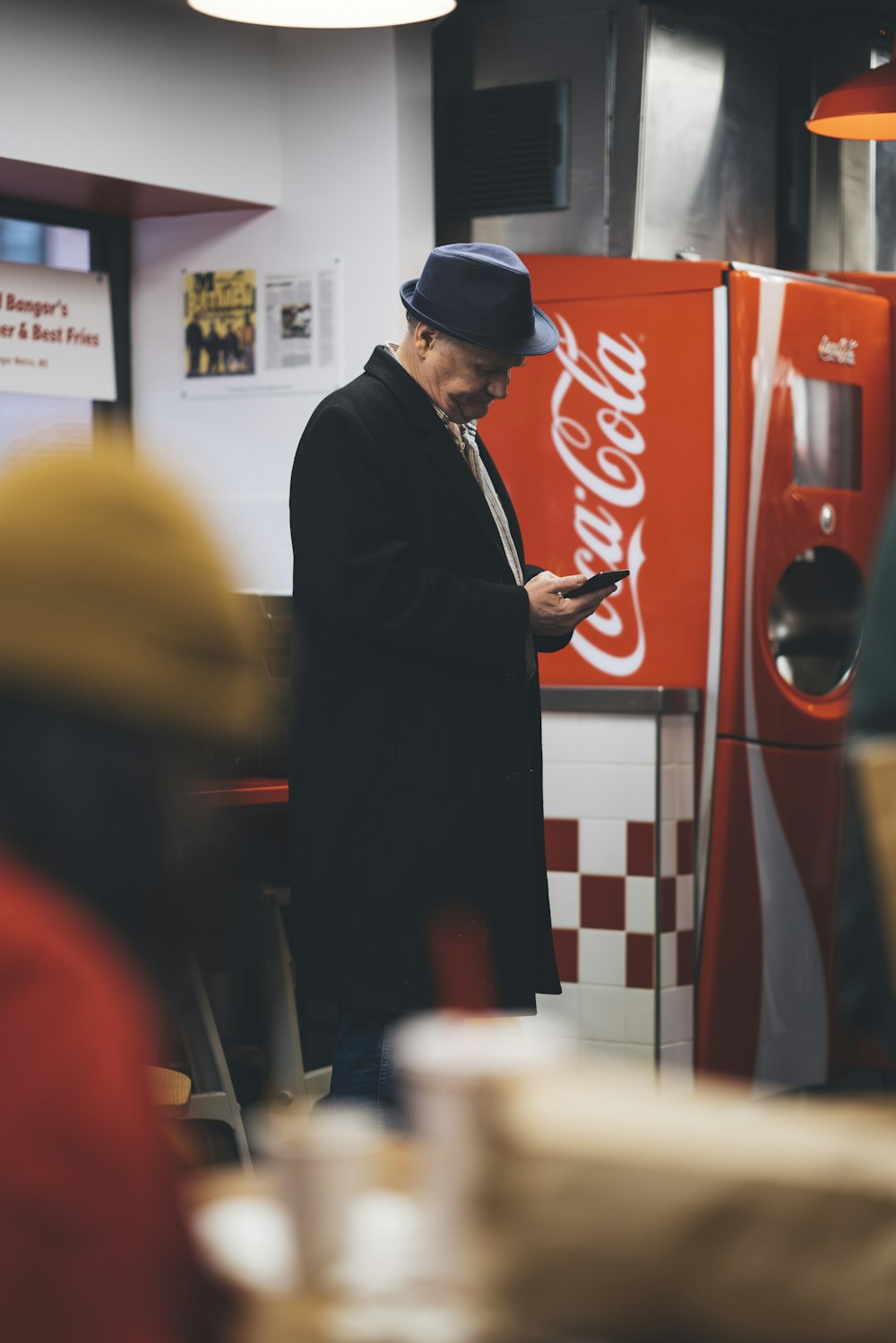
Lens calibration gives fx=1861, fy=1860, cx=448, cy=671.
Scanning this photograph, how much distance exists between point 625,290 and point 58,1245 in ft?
11.7

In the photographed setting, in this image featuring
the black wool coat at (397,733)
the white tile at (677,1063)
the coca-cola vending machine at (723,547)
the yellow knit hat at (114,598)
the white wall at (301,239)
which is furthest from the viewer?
the white wall at (301,239)

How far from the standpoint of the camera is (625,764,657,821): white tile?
13.1ft

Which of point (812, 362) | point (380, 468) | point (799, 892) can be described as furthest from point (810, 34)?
point (380, 468)

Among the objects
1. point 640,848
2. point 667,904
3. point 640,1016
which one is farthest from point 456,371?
point 640,1016

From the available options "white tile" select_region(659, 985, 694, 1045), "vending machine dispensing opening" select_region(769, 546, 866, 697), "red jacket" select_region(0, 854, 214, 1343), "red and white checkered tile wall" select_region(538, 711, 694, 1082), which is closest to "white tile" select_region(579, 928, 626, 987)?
"red and white checkered tile wall" select_region(538, 711, 694, 1082)

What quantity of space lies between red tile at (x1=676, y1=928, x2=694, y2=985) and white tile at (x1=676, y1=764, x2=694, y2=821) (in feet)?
0.84

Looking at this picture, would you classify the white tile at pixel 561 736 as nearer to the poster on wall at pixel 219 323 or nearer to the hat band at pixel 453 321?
the poster on wall at pixel 219 323

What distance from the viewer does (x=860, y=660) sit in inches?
50.6

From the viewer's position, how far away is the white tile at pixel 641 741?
3996mm

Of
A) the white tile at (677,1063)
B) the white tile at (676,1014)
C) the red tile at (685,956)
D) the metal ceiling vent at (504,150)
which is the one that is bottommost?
the white tile at (677,1063)

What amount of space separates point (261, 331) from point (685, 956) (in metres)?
1.84

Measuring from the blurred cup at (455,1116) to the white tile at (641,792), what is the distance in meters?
3.08

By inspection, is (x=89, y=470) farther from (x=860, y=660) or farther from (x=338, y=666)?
(x=338, y=666)

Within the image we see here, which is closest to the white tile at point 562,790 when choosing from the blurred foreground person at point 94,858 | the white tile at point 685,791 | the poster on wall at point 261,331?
the white tile at point 685,791
